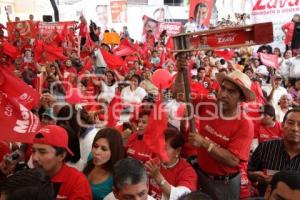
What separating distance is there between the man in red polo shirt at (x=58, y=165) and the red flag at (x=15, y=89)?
1.62 ft

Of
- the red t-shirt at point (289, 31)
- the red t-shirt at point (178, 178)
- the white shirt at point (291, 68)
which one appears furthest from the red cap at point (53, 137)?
the red t-shirt at point (289, 31)

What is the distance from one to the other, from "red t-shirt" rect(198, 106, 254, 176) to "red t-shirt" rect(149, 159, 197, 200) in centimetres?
22

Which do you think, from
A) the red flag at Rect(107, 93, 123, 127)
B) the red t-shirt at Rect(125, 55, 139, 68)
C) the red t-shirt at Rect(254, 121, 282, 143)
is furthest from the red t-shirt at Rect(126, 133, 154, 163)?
the red t-shirt at Rect(125, 55, 139, 68)

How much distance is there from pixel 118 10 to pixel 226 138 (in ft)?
51.1

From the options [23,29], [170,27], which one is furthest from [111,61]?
[170,27]

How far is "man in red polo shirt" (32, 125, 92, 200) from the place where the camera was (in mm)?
2660

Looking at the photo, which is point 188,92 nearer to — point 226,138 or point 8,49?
point 226,138

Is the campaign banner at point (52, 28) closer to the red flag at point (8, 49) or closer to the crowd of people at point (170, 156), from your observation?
the red flag at point (8, 49)

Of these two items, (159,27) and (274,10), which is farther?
(159,27)

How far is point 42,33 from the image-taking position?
12844mm

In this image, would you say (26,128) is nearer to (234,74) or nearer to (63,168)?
(63,168)

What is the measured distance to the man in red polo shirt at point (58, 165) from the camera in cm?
266

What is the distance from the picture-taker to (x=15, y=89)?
329 cm

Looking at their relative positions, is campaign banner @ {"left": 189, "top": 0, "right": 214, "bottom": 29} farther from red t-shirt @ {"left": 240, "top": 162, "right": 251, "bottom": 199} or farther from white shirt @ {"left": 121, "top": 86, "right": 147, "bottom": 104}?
red t-shirt @ {"left": 240, "top": 162, "right": 251, "bottom": 199}
